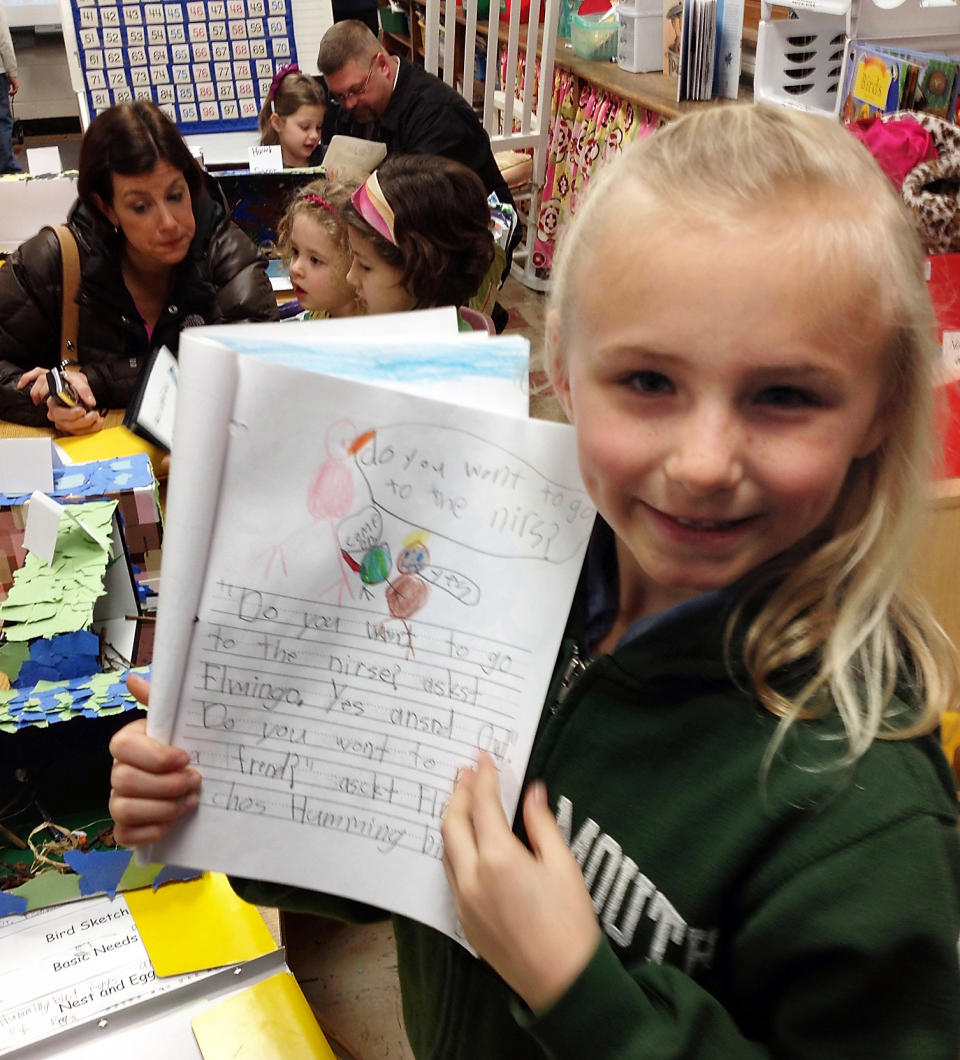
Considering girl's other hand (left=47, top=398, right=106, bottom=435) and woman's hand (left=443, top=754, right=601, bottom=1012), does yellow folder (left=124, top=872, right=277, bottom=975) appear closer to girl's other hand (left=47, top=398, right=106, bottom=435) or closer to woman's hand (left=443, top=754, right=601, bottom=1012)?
woman's hand (left=443, top=754, right=601, bottom=1012)

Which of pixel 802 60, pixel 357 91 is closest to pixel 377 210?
pixel 802 60

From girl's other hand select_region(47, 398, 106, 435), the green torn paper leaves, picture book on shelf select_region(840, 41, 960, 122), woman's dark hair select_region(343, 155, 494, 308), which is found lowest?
girl's other hand select_region(47, 398, 106, 435)

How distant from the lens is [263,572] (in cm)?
64

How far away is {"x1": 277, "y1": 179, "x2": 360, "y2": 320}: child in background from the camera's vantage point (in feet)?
7.21

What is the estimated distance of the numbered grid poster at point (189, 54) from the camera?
3688 mm

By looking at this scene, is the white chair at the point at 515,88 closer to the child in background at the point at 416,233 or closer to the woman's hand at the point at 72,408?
the child in background at the point at 416,233

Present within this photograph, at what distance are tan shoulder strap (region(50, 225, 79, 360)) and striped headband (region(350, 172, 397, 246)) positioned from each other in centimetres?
70

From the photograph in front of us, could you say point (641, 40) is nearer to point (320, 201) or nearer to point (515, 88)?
point (515, 88)

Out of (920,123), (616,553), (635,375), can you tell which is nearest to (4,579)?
(616,553)

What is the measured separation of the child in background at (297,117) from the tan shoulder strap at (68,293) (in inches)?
56.8

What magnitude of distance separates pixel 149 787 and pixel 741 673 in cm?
40

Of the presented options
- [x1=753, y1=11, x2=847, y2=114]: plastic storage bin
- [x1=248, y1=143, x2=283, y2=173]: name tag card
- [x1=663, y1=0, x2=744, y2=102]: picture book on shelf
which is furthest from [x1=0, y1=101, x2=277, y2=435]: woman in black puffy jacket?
[x1=663, y1=0, x2=744, y2=102]: picture book on shelf

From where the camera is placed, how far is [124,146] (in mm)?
2148

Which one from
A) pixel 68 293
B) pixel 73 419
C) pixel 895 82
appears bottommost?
pixel 73 419
